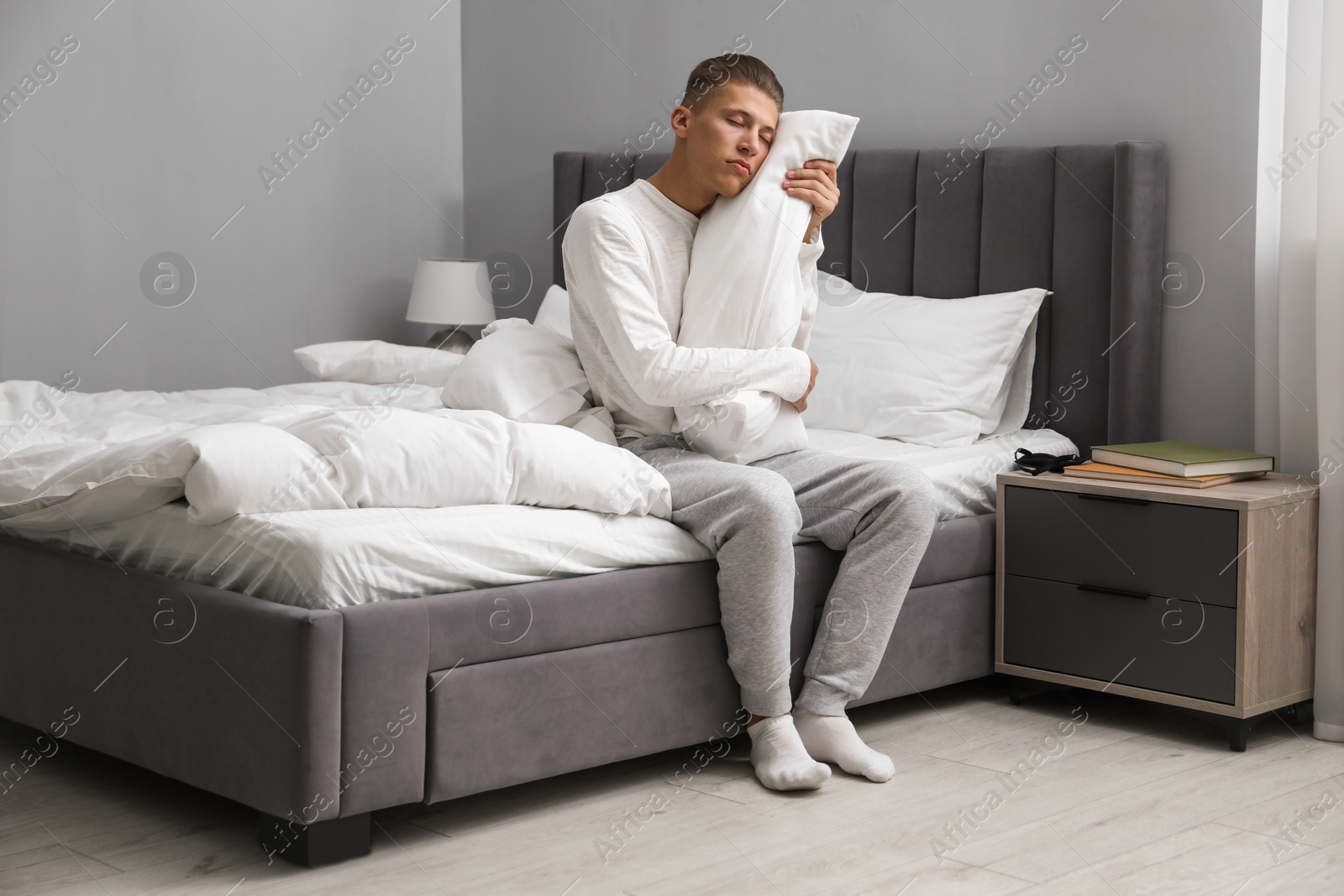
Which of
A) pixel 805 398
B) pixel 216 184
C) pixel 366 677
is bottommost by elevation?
pixel 366 677

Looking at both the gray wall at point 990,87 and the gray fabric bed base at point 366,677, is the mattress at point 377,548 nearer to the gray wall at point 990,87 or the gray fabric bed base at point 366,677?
the gray fabric bed base at point 366,677

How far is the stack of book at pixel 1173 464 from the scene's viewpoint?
7.90 ft

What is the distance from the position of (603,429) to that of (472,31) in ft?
8.53

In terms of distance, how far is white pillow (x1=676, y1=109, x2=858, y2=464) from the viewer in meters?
2.27

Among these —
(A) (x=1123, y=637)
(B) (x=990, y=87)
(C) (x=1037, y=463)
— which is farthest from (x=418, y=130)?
(A) (x=1123, y=637)

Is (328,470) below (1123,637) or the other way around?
the other way around

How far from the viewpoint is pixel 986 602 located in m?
2.64

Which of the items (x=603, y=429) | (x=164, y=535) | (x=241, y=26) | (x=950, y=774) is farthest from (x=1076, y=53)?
(x=241, y=26)

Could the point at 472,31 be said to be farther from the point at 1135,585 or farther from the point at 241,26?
the point at 1135,585

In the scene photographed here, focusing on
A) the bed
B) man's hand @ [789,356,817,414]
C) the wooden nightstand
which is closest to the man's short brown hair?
man's hand @ [789,356,817,414]

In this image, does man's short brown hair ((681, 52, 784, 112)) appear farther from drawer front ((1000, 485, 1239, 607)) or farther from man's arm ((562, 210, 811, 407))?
drawer front ((1000, 485, 1239, 607))

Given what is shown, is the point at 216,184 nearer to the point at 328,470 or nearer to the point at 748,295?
the point at 748,295

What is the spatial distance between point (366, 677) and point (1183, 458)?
4.90 ft

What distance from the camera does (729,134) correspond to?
232 cm
